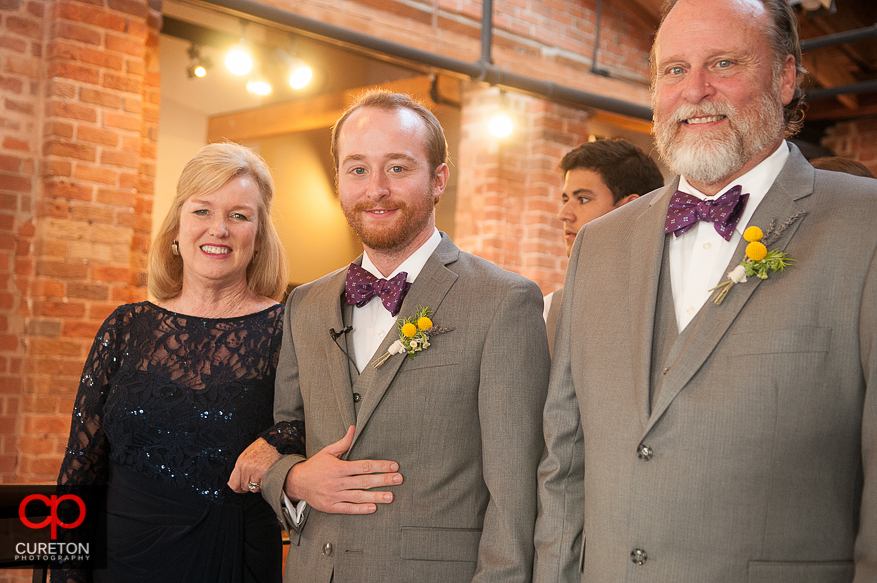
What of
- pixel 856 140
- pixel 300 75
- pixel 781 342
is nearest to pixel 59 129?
pixel 300 75

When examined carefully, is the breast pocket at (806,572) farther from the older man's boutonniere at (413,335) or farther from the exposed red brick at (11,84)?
the exposed red brick at (11,84)

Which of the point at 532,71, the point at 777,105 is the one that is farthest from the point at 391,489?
the point at 532,71

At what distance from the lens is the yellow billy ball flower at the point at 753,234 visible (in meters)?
1.50

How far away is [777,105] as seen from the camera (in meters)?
1.66

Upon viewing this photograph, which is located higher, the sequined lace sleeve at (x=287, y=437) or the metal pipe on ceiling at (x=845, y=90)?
the metal pipe on ceiling at (x=845, y=90)

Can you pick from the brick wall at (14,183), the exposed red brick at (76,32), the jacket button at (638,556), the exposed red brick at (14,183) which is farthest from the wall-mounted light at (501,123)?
the jacket button at (638,556)

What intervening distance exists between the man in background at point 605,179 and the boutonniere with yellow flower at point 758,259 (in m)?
1.64

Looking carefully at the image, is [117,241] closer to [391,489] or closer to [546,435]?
[391,489]

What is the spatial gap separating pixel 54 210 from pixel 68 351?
76 cm

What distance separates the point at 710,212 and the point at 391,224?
2.72 ft

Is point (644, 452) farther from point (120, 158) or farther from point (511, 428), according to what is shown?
point (120, 158)

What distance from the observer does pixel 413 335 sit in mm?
1894

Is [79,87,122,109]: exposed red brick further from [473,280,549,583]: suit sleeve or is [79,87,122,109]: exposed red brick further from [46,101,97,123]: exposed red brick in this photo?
[473,280,549,583]: suit sleeve

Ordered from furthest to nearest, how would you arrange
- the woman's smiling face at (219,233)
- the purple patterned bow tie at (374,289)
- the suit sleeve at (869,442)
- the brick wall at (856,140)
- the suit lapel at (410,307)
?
the brick wall at (856,140) < the woman's smiling face at (219,233) < the purple patterned bow tie at (374,289) < the suit lapel at (410,307) < the suit sleeve at (869,442)
